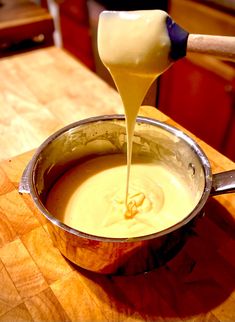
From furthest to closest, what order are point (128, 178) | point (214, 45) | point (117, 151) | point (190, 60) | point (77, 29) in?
point (77, 29), point (190, 60), point (117, 151), point (128, 178), point (214, 45)

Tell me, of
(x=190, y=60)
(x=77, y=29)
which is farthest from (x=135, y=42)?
(x=77, y=29)

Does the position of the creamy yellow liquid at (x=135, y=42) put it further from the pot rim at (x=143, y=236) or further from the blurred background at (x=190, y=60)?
the blurred background at (x=190, y=60)

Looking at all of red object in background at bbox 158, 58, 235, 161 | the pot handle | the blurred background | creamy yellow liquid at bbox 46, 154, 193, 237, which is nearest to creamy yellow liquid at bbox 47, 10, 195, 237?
creamy yellow liquid at bbox 46, 154, 193, 237

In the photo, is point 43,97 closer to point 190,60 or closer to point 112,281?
point 112,281

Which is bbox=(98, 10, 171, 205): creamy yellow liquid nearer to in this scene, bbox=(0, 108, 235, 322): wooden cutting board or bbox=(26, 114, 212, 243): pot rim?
bbox=(26, 114, 212, 243): pot rim

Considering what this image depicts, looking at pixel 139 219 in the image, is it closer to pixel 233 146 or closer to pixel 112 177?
pixel 112 177

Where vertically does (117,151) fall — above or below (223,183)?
below

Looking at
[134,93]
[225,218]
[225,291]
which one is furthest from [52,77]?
[225,291]
